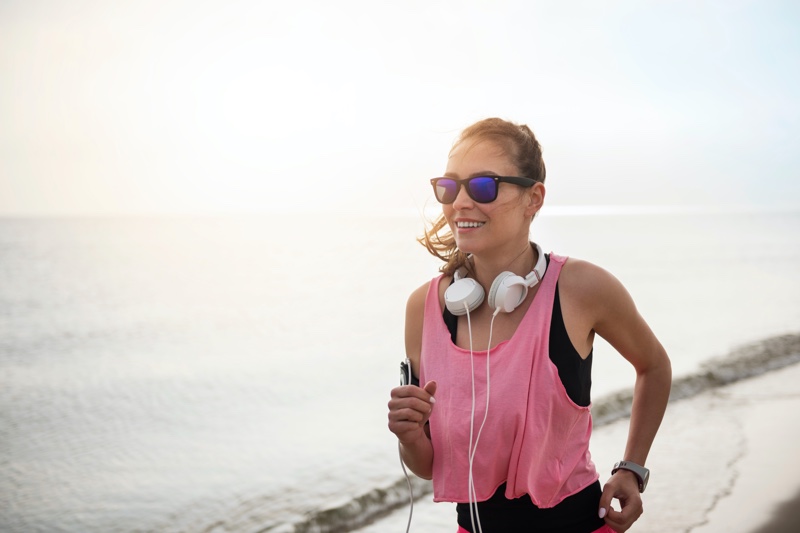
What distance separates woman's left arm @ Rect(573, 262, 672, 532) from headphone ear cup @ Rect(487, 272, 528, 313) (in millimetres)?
181

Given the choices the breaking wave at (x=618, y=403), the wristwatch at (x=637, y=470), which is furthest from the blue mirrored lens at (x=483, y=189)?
the breaking wave at (x=618, y=403)

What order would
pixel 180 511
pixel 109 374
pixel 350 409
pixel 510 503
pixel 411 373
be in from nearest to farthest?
pixel 510 503 < pixel 411 373 < pixel 180 511 < pixel 350 409 < pixel 109 374

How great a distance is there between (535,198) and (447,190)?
316 millimetres

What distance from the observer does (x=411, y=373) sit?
7.20 feet

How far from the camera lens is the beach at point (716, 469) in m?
5.15

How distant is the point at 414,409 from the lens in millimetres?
1833

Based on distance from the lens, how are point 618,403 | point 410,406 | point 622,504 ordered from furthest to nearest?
point 618,403
point 622,504
point 410,406

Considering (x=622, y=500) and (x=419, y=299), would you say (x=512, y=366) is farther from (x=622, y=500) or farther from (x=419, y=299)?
(x=622, y=500)

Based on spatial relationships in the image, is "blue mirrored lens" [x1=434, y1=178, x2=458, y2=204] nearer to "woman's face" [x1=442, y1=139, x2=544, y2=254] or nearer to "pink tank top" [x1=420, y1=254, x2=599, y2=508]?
"woman's face" [x1=442, y1=139, x2=544, y2=254]

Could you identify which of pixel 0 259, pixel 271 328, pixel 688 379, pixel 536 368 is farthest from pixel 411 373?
pixel 0 259

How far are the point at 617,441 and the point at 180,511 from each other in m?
4.86

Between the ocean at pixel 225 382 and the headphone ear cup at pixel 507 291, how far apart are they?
491 cm

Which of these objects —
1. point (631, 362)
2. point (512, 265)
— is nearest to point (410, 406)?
point (512, 265)

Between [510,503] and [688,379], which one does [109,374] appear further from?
[510,503]
